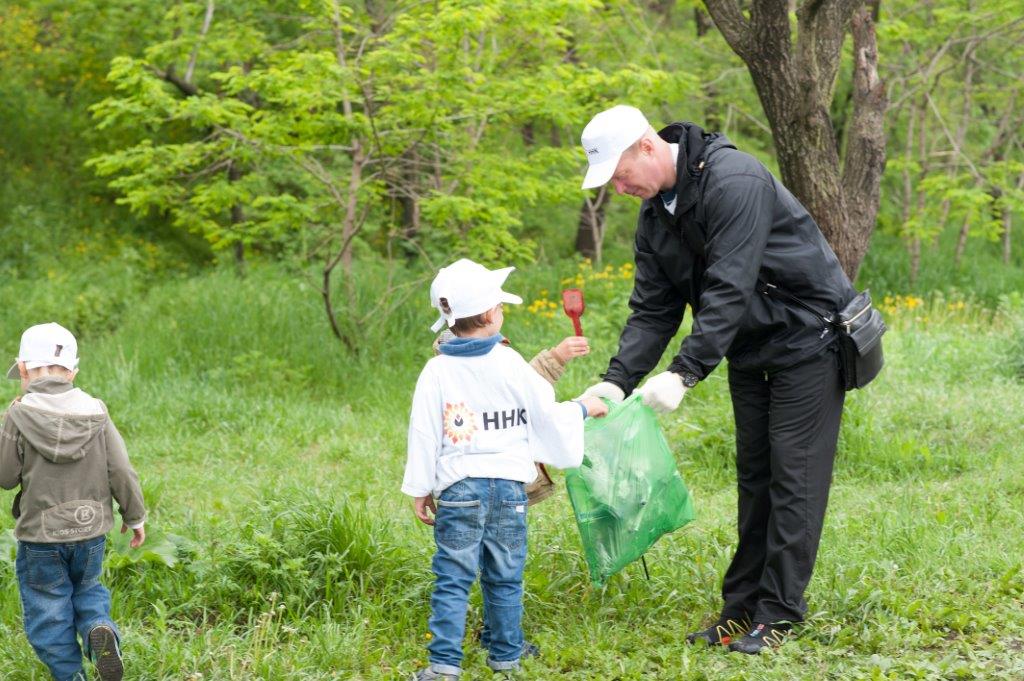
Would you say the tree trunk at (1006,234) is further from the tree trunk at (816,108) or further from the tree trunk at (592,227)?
the tree trunk at (816,108)

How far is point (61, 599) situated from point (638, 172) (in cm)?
237

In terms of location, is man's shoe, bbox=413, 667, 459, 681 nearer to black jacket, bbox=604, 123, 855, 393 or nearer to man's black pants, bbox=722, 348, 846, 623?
man's black pants, bbox=722, 348, 846, 623

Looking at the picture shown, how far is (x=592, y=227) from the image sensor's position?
13.5m

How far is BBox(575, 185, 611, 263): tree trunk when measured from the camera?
43.3 ft

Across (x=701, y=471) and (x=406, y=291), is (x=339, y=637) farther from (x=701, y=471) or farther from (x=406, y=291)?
(x=406, y=291)

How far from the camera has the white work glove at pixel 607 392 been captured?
400cm

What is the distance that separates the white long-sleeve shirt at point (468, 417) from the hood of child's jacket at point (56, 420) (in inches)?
41.3

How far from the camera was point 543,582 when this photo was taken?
4.34 meters

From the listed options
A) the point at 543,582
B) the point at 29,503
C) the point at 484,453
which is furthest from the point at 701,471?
the point at 29,503

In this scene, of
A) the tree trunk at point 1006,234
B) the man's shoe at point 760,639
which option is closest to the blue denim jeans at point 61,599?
the man's shoe at point 760,639

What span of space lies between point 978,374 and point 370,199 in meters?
4.86

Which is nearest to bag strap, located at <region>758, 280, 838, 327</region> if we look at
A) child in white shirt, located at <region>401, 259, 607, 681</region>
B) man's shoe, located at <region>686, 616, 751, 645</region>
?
child in white shirt, located at <region>401, 259, 607, 681</region>

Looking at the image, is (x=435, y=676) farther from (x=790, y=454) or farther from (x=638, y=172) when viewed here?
(x=638, y=172)

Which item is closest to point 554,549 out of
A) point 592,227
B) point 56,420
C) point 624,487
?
point 624,487
